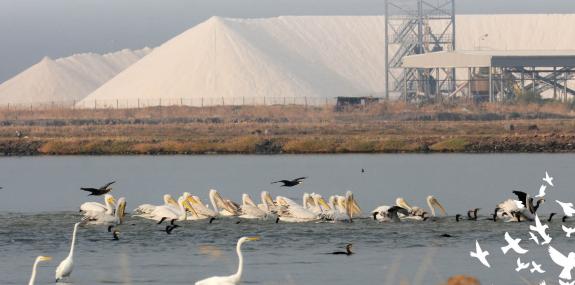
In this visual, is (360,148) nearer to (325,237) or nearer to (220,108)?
(325,237)

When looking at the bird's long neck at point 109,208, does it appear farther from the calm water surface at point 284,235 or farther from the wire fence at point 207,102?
the wire fence at point 207,102

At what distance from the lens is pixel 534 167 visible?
56000 mm

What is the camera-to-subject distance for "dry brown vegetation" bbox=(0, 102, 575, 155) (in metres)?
72.4

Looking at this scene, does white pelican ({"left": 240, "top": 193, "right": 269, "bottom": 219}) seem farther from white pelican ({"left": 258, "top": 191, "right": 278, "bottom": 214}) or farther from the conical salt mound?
the conical salt mound

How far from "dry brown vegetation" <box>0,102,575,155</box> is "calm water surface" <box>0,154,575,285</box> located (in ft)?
51.7

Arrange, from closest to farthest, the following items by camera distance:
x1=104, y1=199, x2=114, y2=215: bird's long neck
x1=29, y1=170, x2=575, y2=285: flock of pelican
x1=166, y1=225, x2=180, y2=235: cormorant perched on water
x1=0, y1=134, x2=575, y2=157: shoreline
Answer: x1=166, y1=225, x2=180, y2=235: cormorant perched on water < x1=29, y1=170, x2=575, y2=285: flock of pelican < x1=104, y1=199, x2=114, y2=215: bird's long neck < x1=0, y1=134, x2=575, y2=157: shoreline

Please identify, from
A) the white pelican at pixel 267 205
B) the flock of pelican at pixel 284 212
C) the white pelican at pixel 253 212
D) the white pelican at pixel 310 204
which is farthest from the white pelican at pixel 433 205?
the white pelican at pixel 253 212

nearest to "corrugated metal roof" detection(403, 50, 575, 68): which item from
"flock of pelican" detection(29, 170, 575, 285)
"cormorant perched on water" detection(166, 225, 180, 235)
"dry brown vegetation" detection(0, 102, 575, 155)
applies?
"dry brown vegetation" detection(0, 102, 575, 155)

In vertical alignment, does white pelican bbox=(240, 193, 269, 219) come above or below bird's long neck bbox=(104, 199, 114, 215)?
below

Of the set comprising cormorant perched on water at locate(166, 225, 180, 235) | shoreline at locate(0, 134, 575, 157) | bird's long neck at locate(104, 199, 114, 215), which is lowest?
shoreline at locate(0, 134, 575, 157)

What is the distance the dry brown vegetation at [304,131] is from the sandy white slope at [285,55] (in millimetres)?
20604

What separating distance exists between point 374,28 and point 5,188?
144 metres

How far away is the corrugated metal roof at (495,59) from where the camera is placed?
114812mm

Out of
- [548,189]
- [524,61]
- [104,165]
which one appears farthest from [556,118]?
[548,189]
